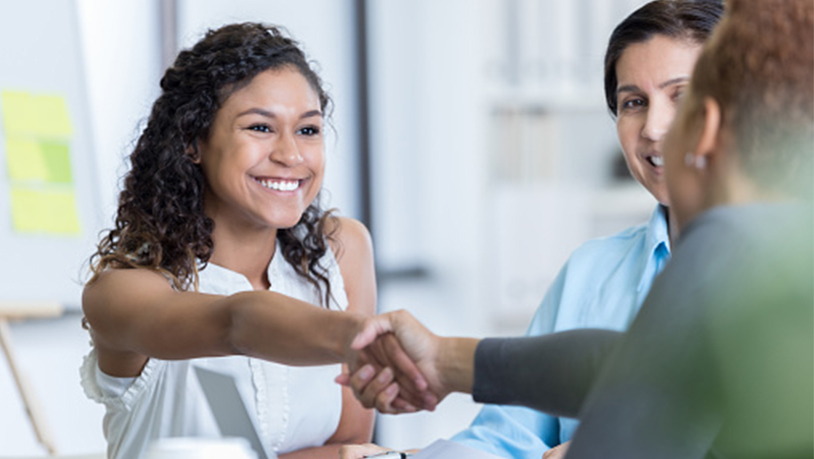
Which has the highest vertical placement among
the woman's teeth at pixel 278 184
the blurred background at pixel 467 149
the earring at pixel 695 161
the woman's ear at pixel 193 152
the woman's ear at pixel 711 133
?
the woman's ear at pixel 711 133

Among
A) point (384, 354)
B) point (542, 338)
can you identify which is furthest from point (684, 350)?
point (384, 354)

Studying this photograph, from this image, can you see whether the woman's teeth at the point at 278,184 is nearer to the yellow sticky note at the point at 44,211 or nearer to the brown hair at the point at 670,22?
the brown hair at the point at 670,22

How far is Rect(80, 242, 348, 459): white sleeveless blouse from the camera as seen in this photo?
4.79 ft

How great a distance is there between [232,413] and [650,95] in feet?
2.58

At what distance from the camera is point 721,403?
2.20 feet

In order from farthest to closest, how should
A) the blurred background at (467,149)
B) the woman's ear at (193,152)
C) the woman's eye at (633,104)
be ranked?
1. the blurred background at (467,149)
2. the woman's ear at (193,152)
3. the woman's eye at (633,104)

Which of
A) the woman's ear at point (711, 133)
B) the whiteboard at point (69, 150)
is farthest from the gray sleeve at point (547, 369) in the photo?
the whiteboard at point (69, 150)

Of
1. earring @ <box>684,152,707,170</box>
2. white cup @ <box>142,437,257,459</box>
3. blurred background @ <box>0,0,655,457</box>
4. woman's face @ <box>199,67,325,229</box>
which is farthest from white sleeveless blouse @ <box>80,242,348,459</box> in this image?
blurred background @ <box>0,0,655,457</box>

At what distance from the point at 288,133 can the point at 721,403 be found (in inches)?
39.0

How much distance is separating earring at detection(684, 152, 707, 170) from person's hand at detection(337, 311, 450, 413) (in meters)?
0.38

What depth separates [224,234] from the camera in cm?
161

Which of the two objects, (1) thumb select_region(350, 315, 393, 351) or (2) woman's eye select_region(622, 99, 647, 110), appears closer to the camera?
(1) thumb select_region(350, 315, 393, 351)

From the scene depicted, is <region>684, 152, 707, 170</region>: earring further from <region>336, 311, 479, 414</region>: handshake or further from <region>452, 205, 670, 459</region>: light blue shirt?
<region>452, 205, 670, 459</region>: light blue shirt

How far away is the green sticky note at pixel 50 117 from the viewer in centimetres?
267
